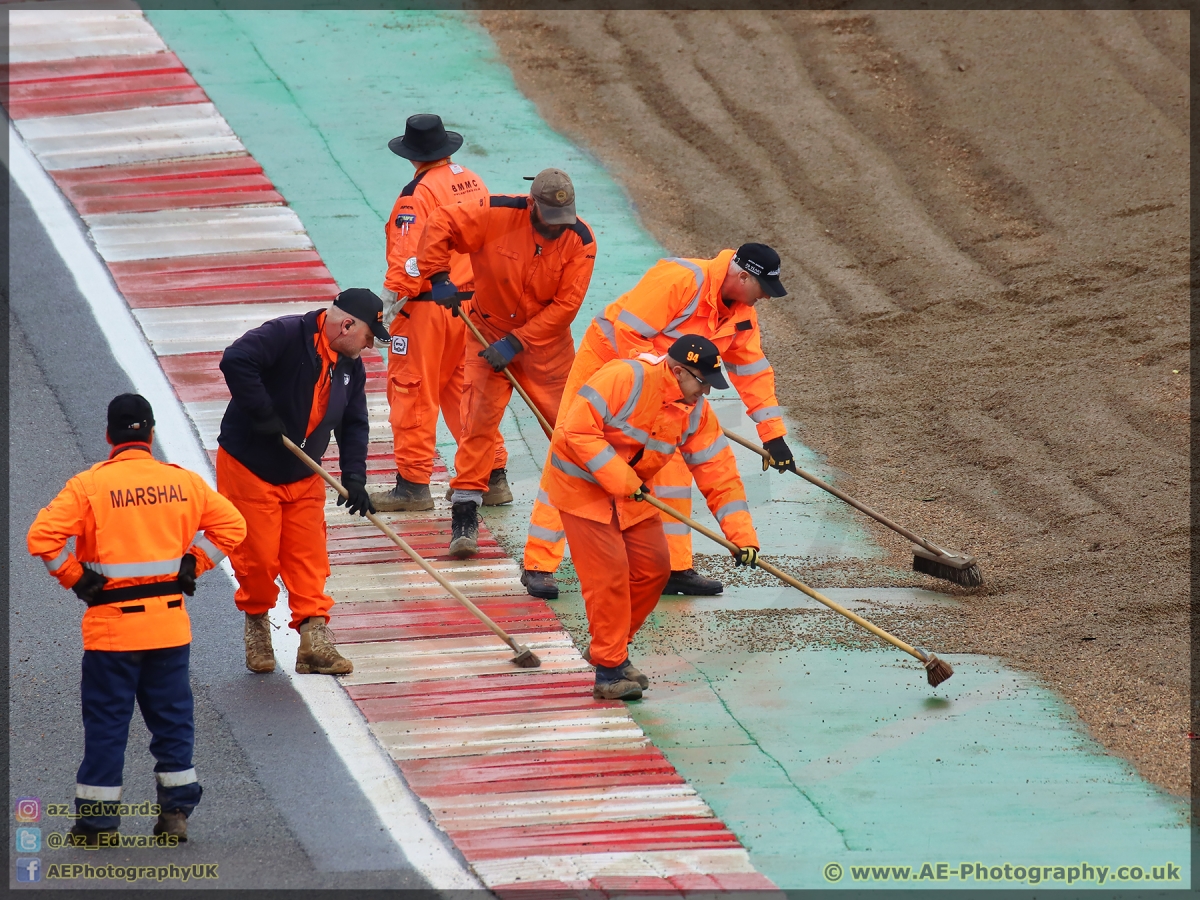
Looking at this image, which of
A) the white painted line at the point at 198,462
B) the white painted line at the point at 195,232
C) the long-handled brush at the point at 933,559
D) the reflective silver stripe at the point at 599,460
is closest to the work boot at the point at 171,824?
the white painted line at the point at 198,462

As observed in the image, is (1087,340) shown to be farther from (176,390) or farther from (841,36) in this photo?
(176,390)

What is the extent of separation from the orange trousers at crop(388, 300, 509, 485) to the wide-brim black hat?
1.01 metres

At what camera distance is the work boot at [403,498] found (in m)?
9.46

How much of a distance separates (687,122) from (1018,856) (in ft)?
31.4

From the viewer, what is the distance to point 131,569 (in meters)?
6.00

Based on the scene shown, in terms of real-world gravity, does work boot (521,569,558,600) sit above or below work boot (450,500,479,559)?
below

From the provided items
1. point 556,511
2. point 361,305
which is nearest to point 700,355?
point 361,305

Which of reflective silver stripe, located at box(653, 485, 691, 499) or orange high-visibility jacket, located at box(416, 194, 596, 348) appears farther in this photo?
orange high-visibility jacket, located at box(416, 194, 596, 348)

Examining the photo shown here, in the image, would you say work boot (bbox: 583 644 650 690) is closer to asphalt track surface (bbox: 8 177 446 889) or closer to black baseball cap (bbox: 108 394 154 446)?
asphalt track surface (bbox: 8 177 446 889)

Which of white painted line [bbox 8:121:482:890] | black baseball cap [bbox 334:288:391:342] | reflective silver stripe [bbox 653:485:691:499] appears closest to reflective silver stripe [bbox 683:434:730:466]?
reflective silver stripe [bbox 653:485:691:499]

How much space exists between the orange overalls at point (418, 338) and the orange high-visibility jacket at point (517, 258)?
198mm

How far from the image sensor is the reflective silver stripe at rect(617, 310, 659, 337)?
8.29 meters

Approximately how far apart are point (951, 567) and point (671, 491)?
5.77 feet

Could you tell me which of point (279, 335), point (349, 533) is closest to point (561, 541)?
point (349, 533)
